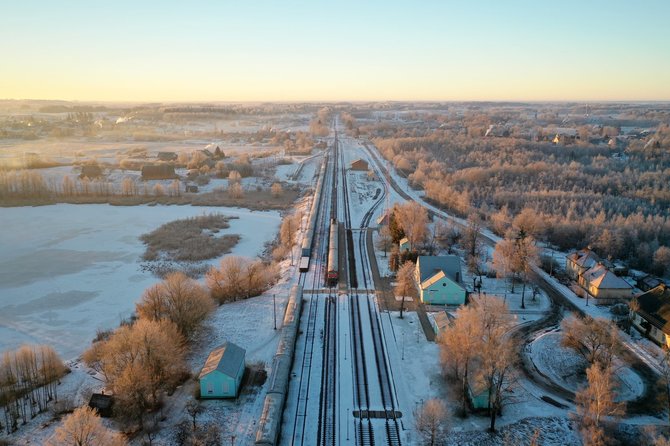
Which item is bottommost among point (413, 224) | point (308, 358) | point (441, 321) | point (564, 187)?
point (308, 358)

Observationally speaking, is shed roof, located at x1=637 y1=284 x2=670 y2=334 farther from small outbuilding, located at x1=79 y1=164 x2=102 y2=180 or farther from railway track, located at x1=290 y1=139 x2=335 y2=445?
small outbuilding, located at x1=79 y1=164 x2=102 y2=180

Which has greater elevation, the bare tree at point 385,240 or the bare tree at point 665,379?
the bare tree at point 385,240

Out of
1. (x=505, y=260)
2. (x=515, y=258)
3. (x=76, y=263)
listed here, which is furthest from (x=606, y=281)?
(x=76, y=263)

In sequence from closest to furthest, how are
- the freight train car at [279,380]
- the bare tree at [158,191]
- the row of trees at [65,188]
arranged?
the freight train car at [279,380] → the row of trees at [65,188] → the bare tree at [158,191]

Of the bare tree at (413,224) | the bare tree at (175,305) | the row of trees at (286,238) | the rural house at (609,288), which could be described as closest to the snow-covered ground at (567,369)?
the rural house at (609,288)

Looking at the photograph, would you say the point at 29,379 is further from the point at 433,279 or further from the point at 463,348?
the point at 433,279

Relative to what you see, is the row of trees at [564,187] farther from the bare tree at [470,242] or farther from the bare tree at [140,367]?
the bare tree at [140,367]
